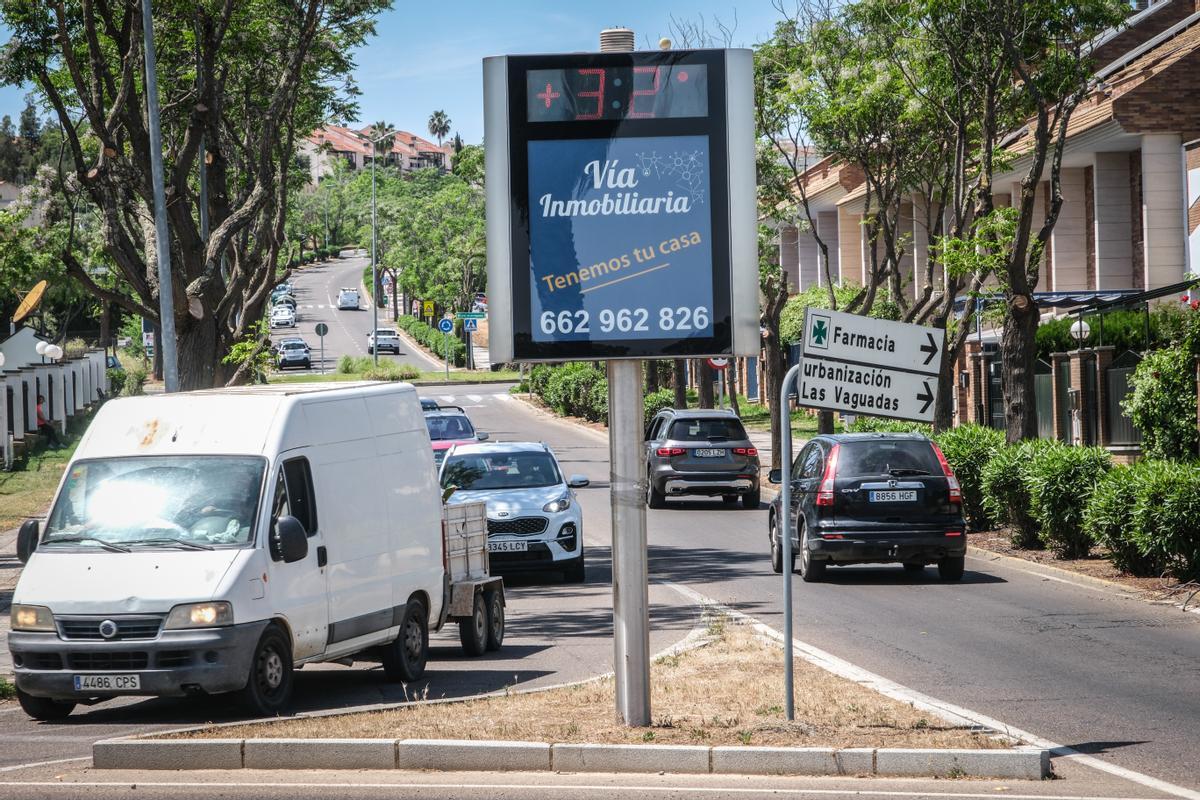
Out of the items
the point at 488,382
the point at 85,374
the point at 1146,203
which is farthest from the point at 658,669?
the point at 488,382

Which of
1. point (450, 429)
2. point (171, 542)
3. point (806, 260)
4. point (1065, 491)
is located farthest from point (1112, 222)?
point (171, 542)

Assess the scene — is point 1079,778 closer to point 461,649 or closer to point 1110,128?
point 461,649

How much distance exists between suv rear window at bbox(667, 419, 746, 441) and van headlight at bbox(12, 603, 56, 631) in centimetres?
1974

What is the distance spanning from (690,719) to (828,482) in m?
8.53

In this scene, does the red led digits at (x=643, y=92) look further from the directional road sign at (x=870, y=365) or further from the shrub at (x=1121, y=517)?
the shrub at (x=1121, y=517)

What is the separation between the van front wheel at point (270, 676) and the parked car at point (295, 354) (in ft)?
234

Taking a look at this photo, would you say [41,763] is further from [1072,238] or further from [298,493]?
[1072,238]

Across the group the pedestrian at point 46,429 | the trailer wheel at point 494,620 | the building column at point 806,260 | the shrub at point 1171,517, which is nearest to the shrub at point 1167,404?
the shrub at point 1171,517

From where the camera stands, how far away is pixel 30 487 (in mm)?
34562

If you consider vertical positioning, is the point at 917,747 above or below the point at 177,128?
below

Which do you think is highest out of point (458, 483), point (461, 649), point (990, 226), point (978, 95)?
point (978, 95)

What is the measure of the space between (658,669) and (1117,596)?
6782mm

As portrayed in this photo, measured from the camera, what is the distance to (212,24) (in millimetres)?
23859

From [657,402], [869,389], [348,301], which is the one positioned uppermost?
[348,301]
